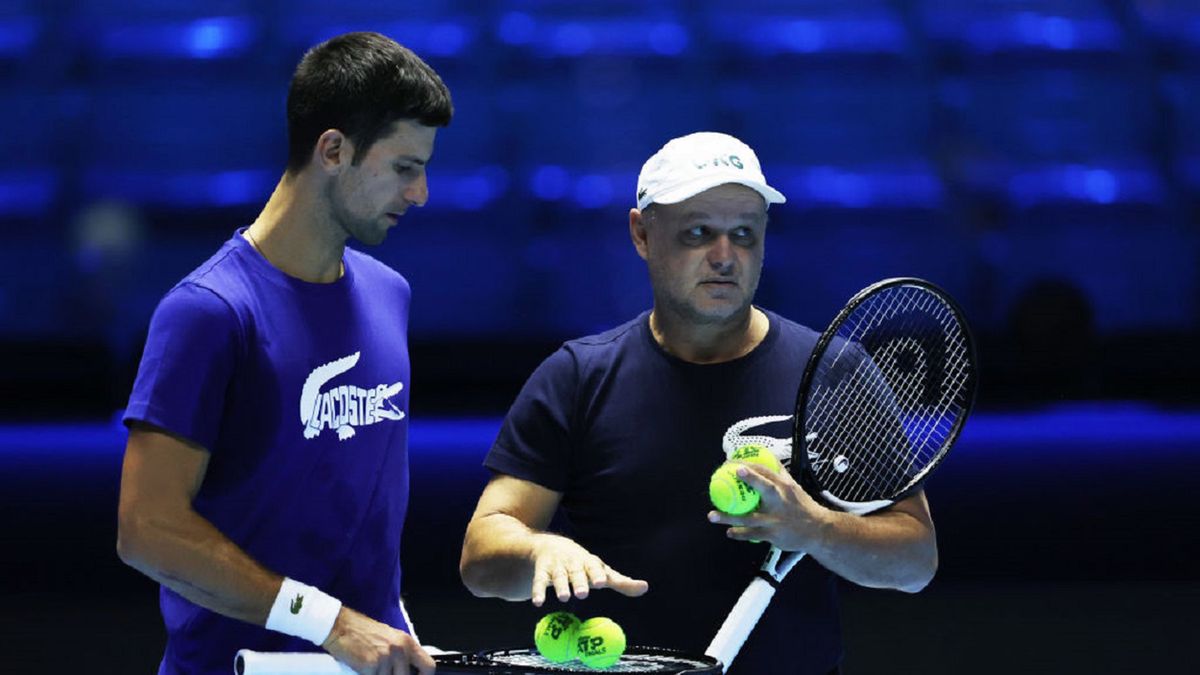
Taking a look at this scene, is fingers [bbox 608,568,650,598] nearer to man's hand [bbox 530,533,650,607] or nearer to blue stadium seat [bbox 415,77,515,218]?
man's hand [bbox 530,533,650,607]

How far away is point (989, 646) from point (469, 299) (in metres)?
7.54

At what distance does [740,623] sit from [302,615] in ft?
1.94

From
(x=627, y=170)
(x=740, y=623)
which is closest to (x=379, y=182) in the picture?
(x=740, y=623)

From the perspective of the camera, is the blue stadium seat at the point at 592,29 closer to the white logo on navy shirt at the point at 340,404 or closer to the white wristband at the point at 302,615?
the white logo on navy shirt at the point at 340,404

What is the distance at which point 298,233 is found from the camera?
2.47 m

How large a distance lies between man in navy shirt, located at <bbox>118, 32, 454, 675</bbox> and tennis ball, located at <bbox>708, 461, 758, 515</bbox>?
1.44 ft

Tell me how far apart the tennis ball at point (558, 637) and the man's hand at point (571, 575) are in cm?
4

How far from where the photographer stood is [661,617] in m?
2.55

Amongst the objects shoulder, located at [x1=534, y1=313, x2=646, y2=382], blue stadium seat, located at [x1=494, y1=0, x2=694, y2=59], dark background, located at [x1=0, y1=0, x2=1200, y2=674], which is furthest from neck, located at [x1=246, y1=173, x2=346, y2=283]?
blue stadium seat, located at [x1=494, y1=0, x2=694, y2=59]

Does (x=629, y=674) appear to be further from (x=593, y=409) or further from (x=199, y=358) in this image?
(x=199, y=358)

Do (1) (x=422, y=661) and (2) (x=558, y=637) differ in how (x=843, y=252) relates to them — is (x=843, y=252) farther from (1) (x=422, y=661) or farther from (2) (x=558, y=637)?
(1) (x=422, y=661)

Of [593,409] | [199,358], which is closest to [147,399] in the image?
[199,358]

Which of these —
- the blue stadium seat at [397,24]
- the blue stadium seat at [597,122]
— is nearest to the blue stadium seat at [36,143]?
the blue stadium seat at [397,24]

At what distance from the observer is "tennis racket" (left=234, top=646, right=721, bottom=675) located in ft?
7.34
